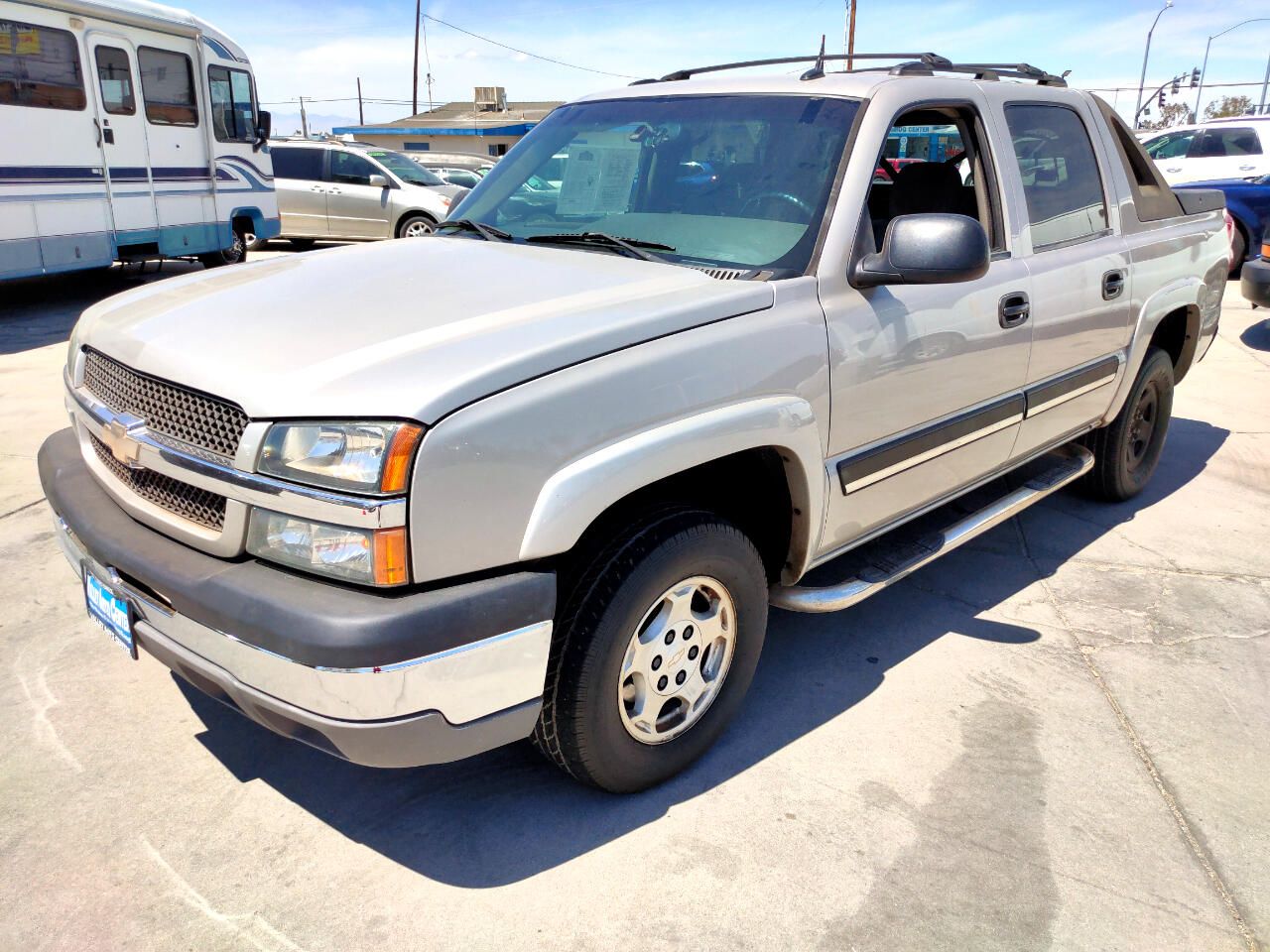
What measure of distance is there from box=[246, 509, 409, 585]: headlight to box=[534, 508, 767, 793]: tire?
51 centimetres

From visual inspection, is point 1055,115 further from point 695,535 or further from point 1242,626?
point 695,535

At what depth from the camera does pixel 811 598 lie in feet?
10.1

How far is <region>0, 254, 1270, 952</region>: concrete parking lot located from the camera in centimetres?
233

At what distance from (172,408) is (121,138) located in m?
9.40

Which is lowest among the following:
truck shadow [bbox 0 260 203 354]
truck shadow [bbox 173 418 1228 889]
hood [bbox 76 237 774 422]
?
truck shadow [bbox 173 418 1228 889]

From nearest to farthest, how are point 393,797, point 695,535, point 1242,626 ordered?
point 695,535 → point 393,797 → point 1242,626

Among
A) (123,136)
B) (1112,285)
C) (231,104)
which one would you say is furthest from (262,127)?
(1112,285)

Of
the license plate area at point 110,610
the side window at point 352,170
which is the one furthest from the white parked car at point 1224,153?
the license plate area at point 110,610

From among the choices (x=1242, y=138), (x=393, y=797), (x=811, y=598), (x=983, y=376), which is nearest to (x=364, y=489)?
(x=393, y=797)

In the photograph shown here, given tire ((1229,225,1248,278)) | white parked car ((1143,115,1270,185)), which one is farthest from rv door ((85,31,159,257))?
tire ((1229,225,1248,278))

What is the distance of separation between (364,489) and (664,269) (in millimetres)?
1227

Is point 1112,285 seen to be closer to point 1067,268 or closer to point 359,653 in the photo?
point 1067,268

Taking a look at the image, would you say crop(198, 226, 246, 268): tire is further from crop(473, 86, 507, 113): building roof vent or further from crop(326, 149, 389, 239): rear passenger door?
crop(473, 86, 507, 113): building roof vent

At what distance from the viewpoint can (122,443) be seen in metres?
2.52
